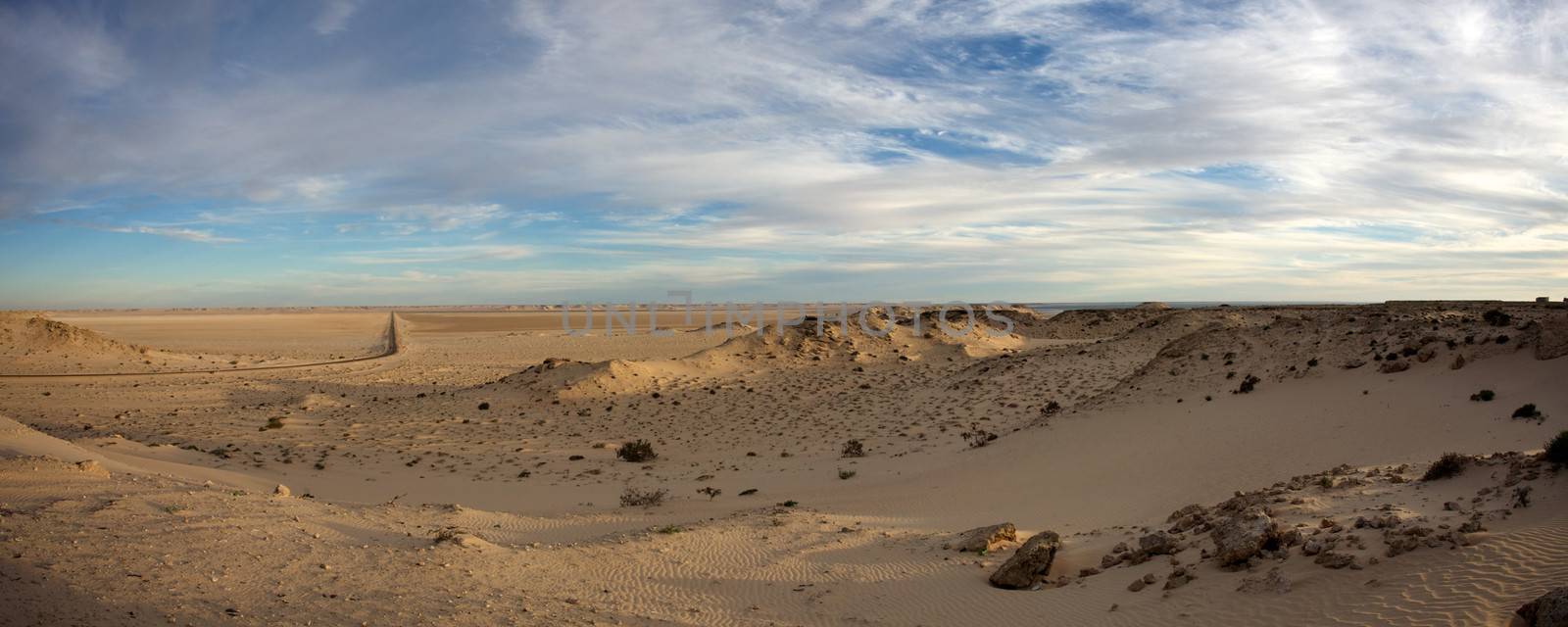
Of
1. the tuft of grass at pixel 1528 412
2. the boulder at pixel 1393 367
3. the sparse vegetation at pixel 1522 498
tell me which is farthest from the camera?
the boulder at pixel 1393 367

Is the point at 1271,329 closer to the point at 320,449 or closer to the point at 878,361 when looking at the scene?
the point at 878,361

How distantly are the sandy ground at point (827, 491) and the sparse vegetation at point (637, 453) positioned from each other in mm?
365

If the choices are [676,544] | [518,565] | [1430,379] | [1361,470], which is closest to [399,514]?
[518,565]

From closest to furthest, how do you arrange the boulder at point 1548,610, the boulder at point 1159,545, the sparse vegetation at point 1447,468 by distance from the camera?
the boulder at point 1548,610 → the boulder at point 1159,545 → the sparse vegetation at point 1447,468

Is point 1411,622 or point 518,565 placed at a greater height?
point 1411,622

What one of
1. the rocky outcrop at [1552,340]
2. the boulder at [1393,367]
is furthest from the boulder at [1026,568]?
the rocky outcrop at [1552,340]

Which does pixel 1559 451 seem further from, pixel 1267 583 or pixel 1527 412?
pixel 1527 412

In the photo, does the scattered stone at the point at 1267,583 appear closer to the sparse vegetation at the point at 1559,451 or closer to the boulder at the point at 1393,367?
the sparse vegetation at the point at 1559,451

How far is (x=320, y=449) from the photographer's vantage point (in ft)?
60.0

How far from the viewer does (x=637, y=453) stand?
17.7 meters

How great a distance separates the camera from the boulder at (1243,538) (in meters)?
7.30

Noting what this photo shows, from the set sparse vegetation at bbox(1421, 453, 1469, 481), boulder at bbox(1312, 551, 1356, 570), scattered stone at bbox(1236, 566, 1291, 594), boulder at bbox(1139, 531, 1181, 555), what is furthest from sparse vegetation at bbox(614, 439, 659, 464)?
sparse vegetation at bbox(1421, 453, 1469, 481)

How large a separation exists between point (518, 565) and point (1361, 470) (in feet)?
34.1

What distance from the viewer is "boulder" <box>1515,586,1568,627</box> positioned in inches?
195
